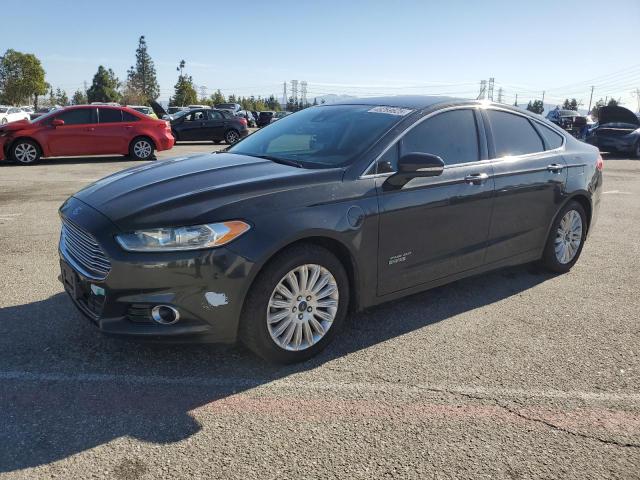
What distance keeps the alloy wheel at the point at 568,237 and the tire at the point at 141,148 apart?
11785mm

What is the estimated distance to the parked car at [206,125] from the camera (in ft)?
73.0

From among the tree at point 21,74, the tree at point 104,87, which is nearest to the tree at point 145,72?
the tree at point 104,87

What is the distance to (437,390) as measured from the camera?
124 inches

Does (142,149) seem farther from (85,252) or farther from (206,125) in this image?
(85,252)

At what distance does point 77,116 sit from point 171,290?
1223 cm

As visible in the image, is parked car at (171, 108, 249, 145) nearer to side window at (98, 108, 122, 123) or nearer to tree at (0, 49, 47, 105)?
side window at (98, 108, 122, 123)

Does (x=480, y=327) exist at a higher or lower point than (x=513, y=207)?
lower

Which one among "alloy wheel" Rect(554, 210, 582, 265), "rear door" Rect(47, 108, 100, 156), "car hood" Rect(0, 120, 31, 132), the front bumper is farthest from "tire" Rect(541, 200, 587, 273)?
"car hood" Rect(0, 120, 31, 132)

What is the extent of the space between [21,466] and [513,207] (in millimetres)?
3845

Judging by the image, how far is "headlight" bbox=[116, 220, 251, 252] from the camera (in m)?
2.98

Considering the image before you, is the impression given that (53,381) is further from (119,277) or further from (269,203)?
(269,203)

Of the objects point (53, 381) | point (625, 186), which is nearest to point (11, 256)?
point (53, 381)

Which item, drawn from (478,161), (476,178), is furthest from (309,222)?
(478,161)

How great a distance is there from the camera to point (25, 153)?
13.1 meters
